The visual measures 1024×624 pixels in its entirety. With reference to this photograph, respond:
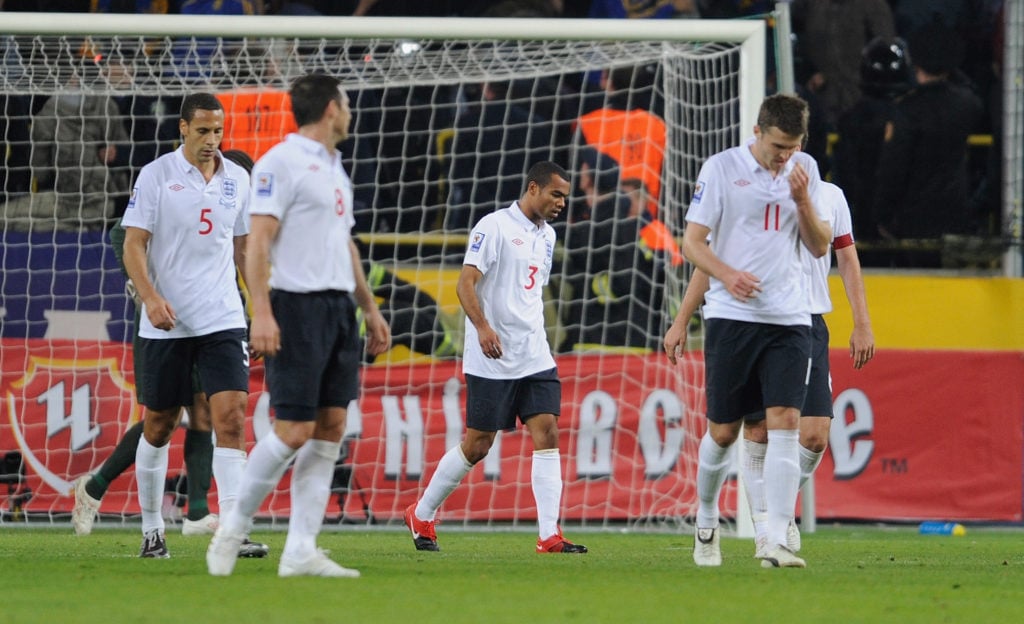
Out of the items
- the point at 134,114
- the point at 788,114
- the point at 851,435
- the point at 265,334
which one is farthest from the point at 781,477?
the point at 134,114

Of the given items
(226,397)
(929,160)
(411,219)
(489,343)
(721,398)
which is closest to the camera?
(721,398)

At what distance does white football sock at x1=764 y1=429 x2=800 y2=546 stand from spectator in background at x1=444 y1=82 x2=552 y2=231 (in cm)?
604

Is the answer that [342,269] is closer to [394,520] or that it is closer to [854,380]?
[394,520]

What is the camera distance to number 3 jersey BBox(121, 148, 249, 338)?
718 centimetres

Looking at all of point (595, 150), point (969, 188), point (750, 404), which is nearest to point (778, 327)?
point (750, 404)

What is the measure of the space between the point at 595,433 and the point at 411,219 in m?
2.84

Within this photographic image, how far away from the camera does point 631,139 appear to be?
12.5 meters

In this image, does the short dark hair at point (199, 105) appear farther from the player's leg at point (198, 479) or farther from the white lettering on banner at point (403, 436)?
the white lettering on banner at point (403, 436)

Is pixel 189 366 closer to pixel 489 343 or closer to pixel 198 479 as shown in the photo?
pixel 489 343

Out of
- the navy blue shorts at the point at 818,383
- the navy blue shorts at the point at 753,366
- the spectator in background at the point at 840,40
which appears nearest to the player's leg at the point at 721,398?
the navy blue shorts at the point at 753,366

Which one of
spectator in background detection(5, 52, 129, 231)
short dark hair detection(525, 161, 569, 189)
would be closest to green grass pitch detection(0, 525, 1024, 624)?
short dark hair detection(525, 161, 569, 189)

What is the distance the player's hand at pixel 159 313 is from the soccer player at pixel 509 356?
1.99 metres

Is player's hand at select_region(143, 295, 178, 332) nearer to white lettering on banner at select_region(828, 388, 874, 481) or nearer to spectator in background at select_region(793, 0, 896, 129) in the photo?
white lettering on banner at select_region(828, 388, 874, 481)

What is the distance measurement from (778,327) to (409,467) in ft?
16.0
